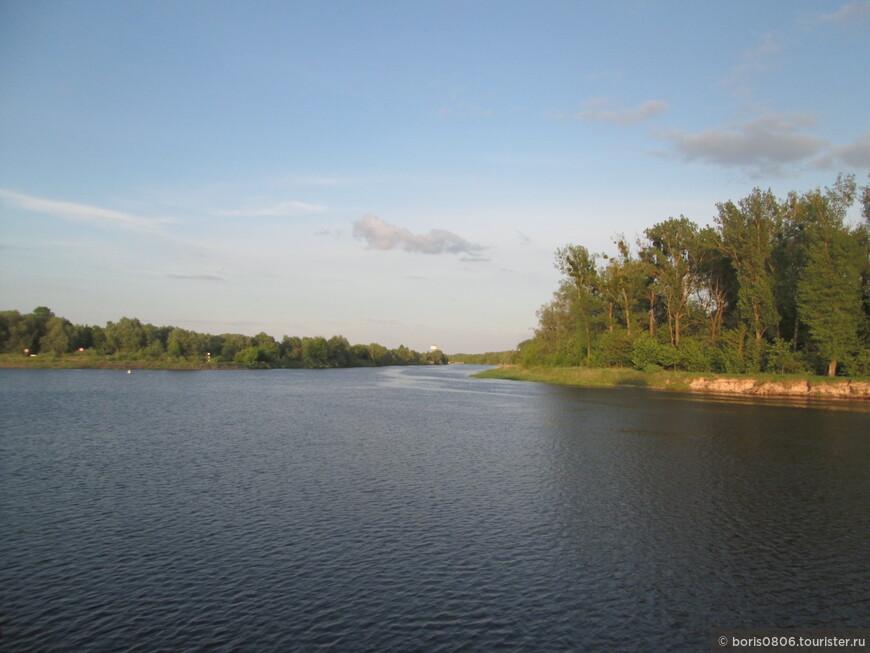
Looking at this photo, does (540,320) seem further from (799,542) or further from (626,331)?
(799,542)

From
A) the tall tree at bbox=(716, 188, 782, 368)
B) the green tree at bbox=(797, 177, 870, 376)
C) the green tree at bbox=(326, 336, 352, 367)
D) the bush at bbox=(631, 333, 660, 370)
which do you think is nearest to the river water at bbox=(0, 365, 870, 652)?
the green tree at bbox=(797, 177, 870, 376)

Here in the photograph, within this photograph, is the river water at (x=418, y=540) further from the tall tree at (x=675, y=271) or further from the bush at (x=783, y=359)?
the tall tree at (x=675, y=271)

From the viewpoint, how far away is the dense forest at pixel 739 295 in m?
55.0

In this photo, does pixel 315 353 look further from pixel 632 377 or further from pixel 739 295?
pixel 739 295

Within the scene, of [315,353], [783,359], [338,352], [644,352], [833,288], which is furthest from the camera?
[338,352]

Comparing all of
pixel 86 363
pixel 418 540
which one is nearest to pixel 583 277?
pixel 418 540

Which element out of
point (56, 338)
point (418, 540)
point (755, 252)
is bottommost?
point (418, 540)

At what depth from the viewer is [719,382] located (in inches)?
2554

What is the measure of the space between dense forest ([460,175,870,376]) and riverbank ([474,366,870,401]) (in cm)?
185

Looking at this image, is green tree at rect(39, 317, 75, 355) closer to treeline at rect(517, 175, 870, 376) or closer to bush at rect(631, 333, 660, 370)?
treeline at rect(517, 175, 870, 376)

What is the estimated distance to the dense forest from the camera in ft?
181

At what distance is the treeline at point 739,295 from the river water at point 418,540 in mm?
34062

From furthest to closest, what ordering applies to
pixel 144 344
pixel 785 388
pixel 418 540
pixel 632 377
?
pixel 144 344, pixel 632 377, pixel 785 388, pixel 418 540

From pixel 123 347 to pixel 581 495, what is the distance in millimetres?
131274
